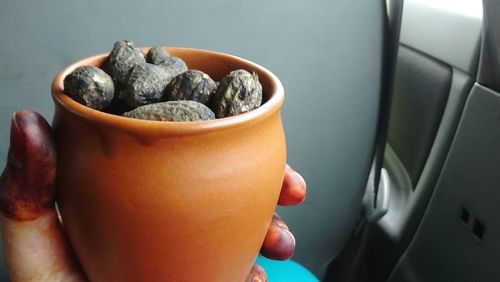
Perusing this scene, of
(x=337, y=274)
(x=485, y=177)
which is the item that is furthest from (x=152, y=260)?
(x=337, y=274)

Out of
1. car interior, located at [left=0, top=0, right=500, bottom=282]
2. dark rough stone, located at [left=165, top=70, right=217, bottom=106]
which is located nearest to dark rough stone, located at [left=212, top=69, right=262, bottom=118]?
dark rough stone, located at [left=165, top=70, right=217, bottom=106]

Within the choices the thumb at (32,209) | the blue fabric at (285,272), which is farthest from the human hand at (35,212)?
the blue fabric at (285,272)

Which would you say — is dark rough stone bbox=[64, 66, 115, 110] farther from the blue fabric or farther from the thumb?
the blue fabric

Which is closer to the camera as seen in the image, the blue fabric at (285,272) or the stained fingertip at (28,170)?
the stained fingertip at (28,170)

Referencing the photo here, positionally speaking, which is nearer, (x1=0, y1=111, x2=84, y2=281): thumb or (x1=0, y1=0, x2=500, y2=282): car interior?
(x1=0, y1=111, x2=84, y2=281): thumb

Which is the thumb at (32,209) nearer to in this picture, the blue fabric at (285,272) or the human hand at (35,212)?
the human hand at (35,212)

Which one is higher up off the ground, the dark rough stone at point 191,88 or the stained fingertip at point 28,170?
the dark rough stone at point 191,88
